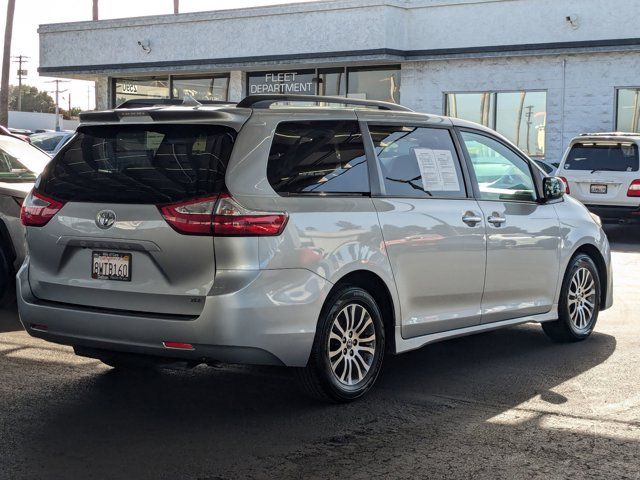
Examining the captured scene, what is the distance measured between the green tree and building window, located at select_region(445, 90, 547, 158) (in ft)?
419

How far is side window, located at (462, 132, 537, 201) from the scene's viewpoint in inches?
295

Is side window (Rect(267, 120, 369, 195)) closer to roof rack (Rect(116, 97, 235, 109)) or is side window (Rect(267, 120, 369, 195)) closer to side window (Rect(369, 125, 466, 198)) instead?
side window (Rect(369, 125, 466, 198))

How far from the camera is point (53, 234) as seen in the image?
610cm

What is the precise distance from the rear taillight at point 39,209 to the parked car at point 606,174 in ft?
41.4

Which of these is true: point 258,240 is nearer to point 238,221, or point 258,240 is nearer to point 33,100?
point 238,221

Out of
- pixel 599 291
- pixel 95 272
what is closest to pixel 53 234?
pixel 95 272

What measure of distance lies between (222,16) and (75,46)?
230 inches

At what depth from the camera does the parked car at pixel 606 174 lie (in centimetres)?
1714

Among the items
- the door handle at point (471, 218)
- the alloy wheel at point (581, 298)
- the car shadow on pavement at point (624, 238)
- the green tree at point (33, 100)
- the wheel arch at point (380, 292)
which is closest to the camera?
the wheel arch at point (380, 292)

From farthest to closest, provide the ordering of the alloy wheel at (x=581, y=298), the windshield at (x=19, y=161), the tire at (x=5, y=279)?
the windshield at (x=19, y=161) < the tire at (x=5, y=279) < the alloy wheel at (x=581, y=298)

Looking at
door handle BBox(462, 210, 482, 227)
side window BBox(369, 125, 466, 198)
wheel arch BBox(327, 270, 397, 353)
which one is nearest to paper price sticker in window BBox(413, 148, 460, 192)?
side window BBox(369, 125, 466, 198)

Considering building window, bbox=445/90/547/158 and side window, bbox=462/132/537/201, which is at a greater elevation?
building window, bbox=445/90/547/158

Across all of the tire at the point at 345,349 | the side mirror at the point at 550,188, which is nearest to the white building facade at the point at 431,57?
the side mirror at the point at 550,188

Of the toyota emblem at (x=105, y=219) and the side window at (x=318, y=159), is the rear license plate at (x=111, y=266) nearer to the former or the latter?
the toyota emblem at (x=105, y=219)
